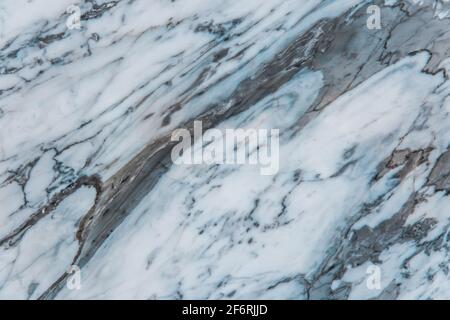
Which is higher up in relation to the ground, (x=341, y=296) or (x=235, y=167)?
(x=235, y=167)

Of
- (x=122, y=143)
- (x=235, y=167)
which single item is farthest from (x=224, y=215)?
(x=122, y=143)

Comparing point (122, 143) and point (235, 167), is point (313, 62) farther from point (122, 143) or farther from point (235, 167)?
point (122, 143)

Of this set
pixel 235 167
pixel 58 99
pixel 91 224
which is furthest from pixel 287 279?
pixel 58 99

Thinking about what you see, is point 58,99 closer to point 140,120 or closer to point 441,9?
point 140,120

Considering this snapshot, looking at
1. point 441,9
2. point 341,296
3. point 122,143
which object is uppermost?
point 441,9

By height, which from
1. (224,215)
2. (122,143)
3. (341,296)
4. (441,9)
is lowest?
(341,296)
